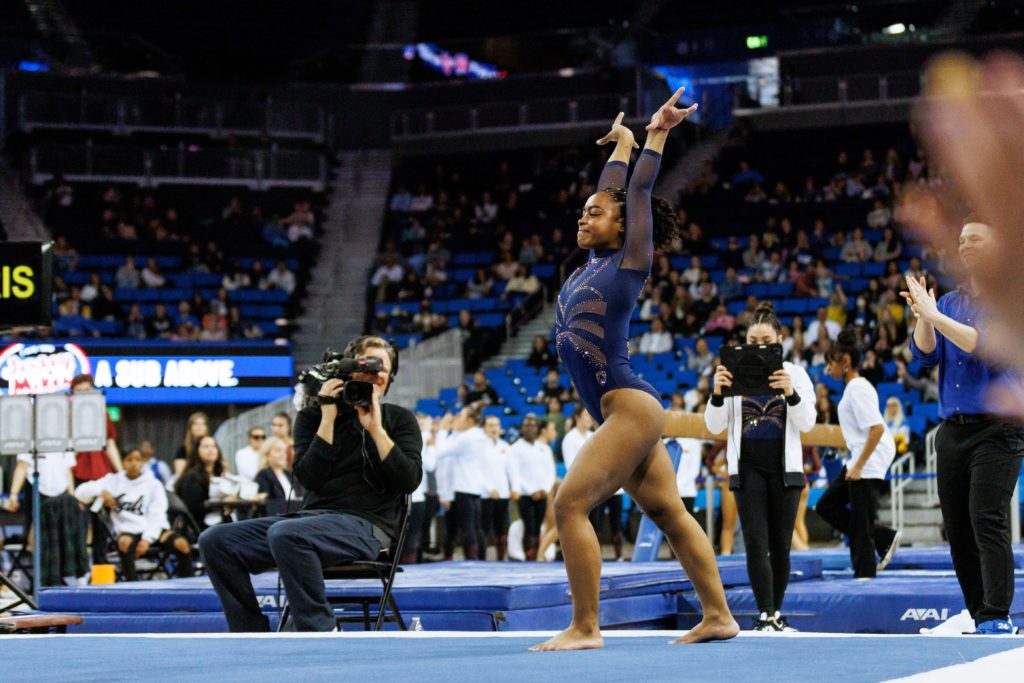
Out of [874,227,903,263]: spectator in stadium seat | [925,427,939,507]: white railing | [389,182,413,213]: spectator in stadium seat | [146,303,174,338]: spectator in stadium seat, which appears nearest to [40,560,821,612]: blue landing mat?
[925,427,939,507]: white railing

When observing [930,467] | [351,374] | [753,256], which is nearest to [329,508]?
[351,374]

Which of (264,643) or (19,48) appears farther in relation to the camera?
(19,48)

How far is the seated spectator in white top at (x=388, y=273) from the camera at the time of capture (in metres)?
23.9

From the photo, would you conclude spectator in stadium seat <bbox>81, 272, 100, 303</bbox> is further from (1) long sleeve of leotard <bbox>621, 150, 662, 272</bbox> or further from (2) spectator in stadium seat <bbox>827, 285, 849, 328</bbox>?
(1) long sleeve of leotard <bbox>621, 150, 662, 272</bbox>

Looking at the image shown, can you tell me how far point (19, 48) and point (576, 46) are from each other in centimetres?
1167

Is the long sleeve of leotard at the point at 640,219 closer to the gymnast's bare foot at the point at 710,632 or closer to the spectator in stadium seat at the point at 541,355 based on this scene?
the gymnast's bare foot at the point at 710,632

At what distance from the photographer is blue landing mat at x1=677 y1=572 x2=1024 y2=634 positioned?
22.7 ft

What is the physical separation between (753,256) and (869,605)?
14.0 m

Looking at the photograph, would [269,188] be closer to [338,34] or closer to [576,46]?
[338,34]

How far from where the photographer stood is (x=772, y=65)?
30125 millimetres

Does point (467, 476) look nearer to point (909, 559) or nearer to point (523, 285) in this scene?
point (909, 559)

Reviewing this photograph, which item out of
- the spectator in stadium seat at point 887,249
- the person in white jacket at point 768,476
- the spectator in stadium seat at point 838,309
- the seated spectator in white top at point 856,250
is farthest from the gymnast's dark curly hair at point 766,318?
the seated spectator in white top at point 856,250

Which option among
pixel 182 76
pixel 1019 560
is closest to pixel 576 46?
pixel 182 76

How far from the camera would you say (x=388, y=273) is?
24016 millimetres
